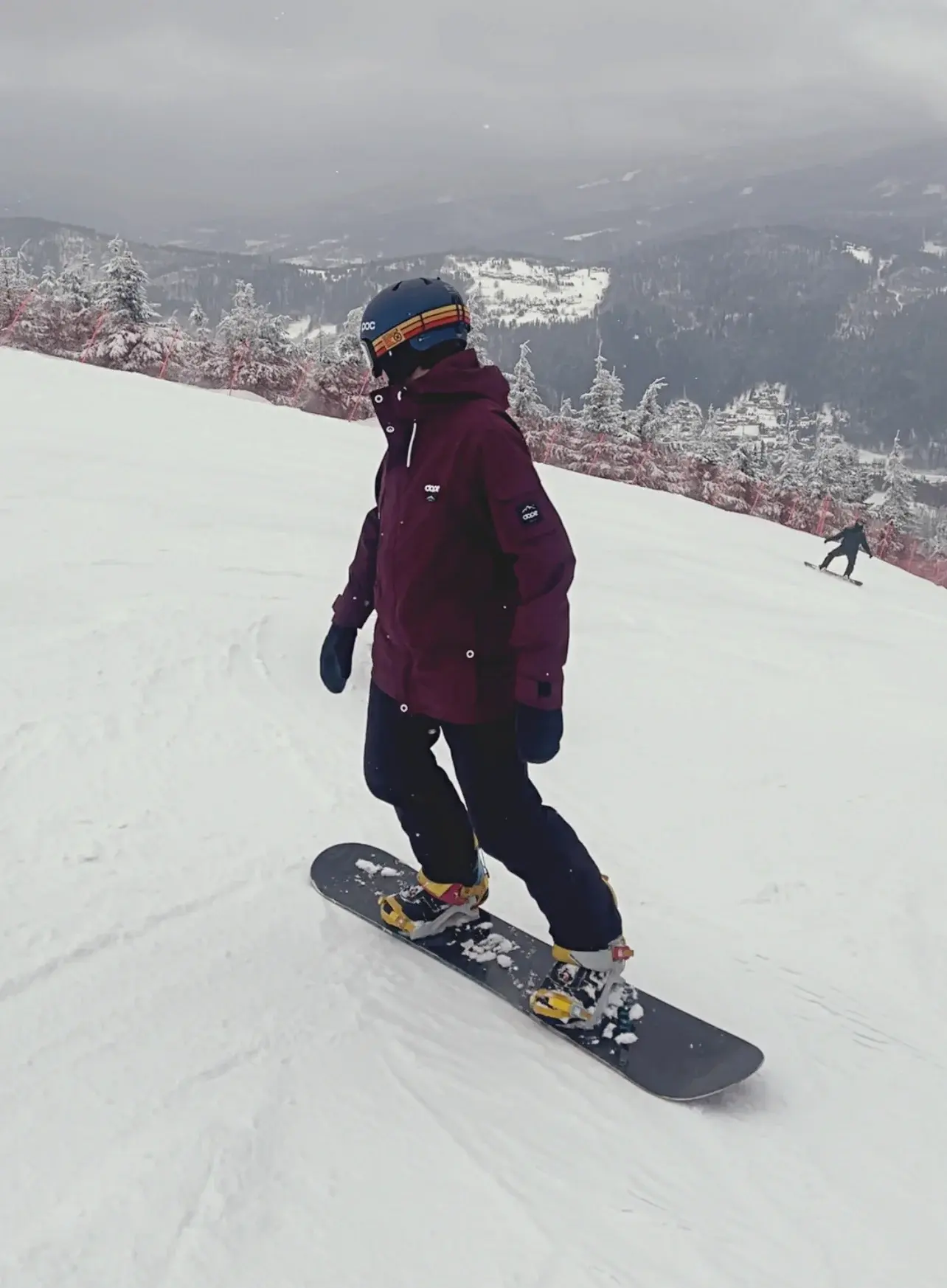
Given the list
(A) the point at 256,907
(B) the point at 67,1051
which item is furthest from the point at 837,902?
(B) the point at 67,1051

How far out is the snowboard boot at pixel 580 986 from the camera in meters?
2.50

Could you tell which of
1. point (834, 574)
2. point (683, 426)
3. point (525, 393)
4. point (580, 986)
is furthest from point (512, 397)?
point (580, 986)

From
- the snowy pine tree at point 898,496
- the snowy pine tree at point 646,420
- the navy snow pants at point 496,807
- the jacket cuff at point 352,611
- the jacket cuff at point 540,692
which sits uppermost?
the jacket cuff at point 540,692

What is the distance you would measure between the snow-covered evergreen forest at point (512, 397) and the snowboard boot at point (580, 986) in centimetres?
2964

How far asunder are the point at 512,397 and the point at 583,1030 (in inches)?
1252

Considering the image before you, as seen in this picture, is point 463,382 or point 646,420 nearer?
point 463,382

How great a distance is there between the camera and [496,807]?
2.42m

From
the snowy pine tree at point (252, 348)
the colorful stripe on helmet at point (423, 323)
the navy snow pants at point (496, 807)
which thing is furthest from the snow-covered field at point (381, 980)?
the snowy pine tree at point (252, 348)

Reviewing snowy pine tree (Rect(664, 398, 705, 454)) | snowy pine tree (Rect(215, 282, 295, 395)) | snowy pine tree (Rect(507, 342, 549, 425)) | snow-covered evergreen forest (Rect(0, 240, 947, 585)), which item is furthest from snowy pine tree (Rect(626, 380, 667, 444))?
snowy pine tree (Rect(215, 282, 295, 395))

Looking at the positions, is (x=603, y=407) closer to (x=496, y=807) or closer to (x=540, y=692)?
(x=496, y=807)

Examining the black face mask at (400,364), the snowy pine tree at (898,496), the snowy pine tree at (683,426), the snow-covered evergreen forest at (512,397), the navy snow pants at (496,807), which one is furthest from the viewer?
the snowy pine tree at (898,496)

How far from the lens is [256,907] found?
293cm

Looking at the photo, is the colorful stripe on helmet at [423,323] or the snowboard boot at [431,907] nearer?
the colorful stripe on helmet at [423,323]

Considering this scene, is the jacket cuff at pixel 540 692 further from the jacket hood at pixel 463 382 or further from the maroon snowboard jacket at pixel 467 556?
the jacket hood at pixel 463 382
